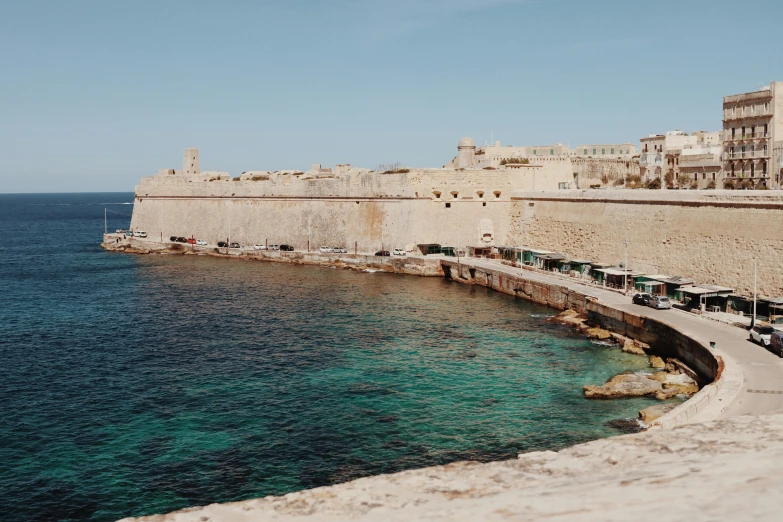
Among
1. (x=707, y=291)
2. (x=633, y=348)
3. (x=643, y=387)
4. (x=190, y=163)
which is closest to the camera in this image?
(x=643, y=387)

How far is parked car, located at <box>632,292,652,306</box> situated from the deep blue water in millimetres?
3062

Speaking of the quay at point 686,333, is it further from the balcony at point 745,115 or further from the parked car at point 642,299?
the balcony at point 745,115

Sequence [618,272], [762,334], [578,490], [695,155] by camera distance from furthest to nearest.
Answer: [695,155], [618,272], [762,334], [578,490]

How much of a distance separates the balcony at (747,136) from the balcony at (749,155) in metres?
0.79

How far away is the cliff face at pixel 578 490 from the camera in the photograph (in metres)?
5.40

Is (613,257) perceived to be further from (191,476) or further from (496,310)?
(191,476)

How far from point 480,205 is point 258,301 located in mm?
18333

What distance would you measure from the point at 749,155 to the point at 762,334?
24.1 meters

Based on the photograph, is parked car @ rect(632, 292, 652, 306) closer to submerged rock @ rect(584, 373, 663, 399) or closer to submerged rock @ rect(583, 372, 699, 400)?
submerged rock @ rect(583, 372, 699, 400)

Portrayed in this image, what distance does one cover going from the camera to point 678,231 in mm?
30297

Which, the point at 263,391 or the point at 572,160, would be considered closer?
the point at 263,391

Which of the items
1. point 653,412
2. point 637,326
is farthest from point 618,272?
point 653,412

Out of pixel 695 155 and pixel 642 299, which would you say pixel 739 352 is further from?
pixel 695 155

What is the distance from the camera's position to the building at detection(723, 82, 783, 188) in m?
37.8
